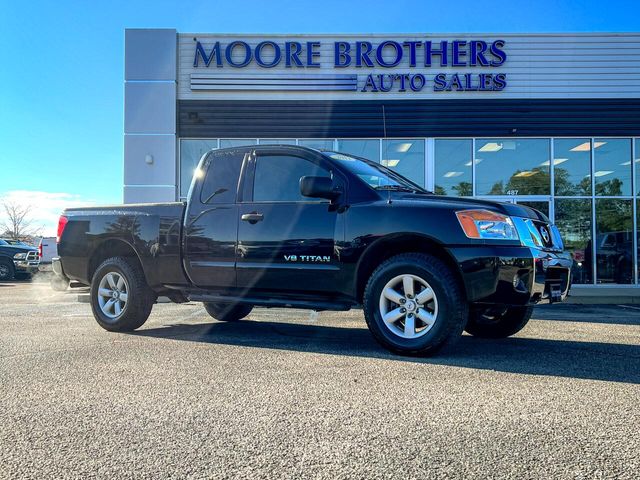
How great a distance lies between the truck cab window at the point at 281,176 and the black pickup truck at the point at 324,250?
0.04 ft

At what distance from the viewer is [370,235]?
4.77 m

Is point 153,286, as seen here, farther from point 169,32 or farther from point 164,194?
point 169,32

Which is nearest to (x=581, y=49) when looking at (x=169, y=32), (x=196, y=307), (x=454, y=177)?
(x=454, y=177)

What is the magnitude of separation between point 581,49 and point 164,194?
11628mm

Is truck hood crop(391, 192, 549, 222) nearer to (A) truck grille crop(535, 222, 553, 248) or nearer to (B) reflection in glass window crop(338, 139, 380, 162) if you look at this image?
(A) truck grille crop(535, 222, 553, 248)

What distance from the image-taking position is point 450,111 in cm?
1401

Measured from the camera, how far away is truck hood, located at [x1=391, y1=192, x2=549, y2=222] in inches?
178

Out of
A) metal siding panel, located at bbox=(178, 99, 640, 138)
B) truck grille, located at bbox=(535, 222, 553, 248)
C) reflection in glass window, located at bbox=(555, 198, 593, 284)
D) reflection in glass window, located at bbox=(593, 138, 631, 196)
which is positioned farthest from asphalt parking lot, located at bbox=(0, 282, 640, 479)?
reflection in glass window, located at bbox=(593, 138, 631, 196)

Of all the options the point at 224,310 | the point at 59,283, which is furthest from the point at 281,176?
the point at 59,283

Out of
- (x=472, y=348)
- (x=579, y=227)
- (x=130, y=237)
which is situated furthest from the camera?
(x=579, y=227)

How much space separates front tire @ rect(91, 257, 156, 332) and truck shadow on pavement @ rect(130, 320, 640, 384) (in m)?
0.22

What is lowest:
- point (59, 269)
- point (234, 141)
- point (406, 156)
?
point (59, 269)

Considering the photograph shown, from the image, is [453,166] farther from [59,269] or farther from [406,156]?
[59,269]

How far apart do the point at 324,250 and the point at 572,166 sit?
453 inches
